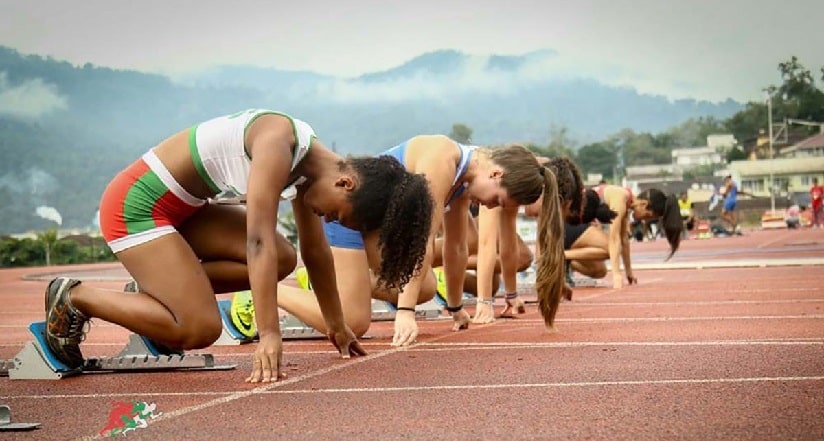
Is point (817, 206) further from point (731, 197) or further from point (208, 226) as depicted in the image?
point (208, 226)

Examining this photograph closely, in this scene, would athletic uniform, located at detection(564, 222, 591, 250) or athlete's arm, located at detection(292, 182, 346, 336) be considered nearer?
athlete's arm, located at detection(292, 182, 346, 336)

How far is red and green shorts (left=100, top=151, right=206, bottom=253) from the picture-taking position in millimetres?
5328

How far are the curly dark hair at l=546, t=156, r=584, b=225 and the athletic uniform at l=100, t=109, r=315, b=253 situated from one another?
3.53 metres

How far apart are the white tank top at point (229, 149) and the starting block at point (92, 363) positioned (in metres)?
0.80

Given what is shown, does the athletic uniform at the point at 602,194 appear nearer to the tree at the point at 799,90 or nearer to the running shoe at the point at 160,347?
the running shoe at the point at 160,347

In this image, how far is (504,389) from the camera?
14.6 feet

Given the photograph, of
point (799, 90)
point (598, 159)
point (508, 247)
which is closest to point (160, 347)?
point (508, 247)

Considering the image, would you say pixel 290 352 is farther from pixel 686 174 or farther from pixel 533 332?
pixel 686 174

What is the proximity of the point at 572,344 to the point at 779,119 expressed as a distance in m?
116

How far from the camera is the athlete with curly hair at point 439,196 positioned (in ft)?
21.5

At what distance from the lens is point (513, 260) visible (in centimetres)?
894

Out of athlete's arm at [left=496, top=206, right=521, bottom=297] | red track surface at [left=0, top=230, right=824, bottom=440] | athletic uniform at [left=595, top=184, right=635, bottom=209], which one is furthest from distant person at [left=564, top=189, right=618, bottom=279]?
red track surface at [left=0, top=230, right=824, bottom=440]

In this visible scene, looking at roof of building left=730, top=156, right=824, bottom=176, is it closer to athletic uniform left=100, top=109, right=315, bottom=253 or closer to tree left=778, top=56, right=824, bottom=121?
tree left=778, top=56, right=824, bottom=121

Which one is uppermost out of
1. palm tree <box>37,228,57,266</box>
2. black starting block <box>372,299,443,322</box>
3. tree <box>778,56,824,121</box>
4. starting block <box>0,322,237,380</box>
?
tree <box>778,56,824,121</box>
